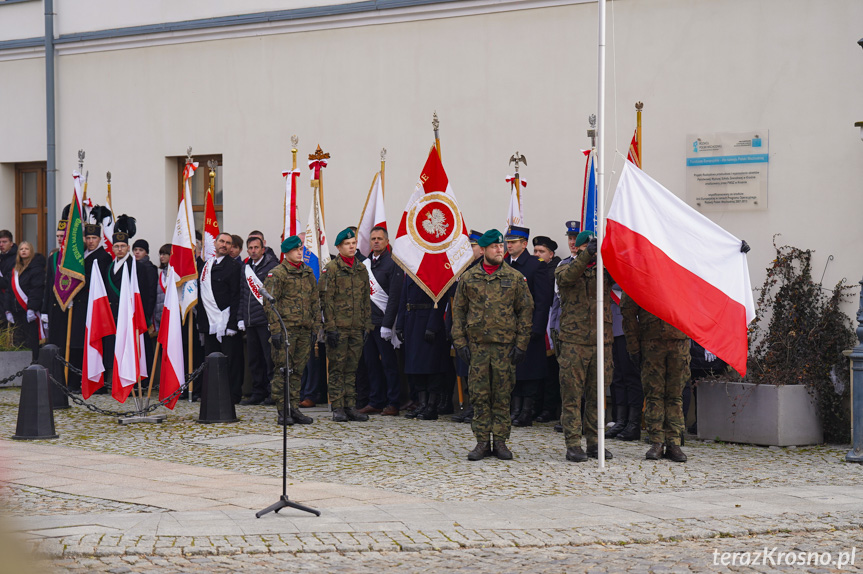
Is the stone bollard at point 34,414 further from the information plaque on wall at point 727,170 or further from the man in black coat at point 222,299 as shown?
the information plaque on wall at point 727,170

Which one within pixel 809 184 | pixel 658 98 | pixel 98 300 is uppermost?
pixel 658 98

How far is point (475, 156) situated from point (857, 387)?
5.97 meters

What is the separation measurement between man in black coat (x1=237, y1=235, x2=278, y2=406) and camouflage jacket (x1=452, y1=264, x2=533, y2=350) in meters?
4.47

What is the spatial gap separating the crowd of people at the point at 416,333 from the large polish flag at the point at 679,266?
1.24 feet

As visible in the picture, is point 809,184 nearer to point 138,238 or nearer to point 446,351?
point 446,351

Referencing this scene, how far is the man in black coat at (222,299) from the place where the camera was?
14383mm

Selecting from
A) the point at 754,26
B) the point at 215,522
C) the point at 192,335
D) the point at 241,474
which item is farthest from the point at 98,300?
the point at 754,26

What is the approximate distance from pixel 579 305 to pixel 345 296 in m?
3.45

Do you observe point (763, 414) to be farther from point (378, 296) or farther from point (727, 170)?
point (378, 296)

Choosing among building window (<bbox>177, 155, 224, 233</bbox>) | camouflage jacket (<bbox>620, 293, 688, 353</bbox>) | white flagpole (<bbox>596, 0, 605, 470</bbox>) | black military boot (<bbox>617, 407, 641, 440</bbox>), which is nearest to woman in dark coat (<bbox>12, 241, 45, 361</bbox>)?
building window (<bbox>177, 155, 224, 233</bbox>)

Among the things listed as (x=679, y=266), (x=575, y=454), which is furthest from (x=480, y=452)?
(x=679, y=266)

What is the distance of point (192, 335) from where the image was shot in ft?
47.1

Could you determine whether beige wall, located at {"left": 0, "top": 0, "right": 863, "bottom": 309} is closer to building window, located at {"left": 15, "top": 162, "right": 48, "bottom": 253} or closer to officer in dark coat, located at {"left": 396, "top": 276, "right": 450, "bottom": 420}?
building window, located at {"left": 15, "top": 162, "right": 48, "bottom": 253}

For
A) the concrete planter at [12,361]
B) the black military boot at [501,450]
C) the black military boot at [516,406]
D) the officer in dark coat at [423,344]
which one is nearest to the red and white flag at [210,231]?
the officer in dark coat at [423,344]
